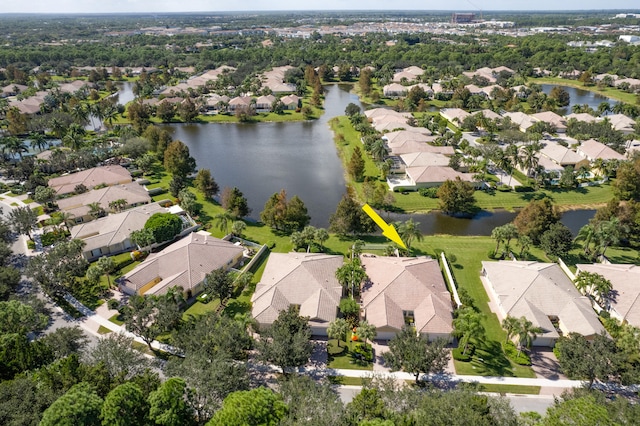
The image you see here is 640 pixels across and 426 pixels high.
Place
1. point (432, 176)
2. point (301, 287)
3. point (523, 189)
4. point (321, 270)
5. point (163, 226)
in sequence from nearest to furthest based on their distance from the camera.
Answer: point (301, 287) → point (321, 270) → point (163, 226) → point (523, 189) → point (432, 176)

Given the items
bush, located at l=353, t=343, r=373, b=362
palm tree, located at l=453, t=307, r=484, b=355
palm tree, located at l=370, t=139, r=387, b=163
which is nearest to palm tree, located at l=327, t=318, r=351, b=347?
bush, located at l=353, t=343, r=373, b=362

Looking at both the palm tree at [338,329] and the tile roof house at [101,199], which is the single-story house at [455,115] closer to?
the tile roof house at [101,199]

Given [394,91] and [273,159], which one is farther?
[394,91]

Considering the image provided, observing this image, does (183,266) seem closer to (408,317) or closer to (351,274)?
Answer: (351,274)

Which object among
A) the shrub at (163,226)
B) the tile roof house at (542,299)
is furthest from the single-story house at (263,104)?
the tile roof house at (542,299)

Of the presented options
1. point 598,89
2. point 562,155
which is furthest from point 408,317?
point 598,89

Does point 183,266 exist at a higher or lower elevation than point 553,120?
lower

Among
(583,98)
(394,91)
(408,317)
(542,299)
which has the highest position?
(394,91)
